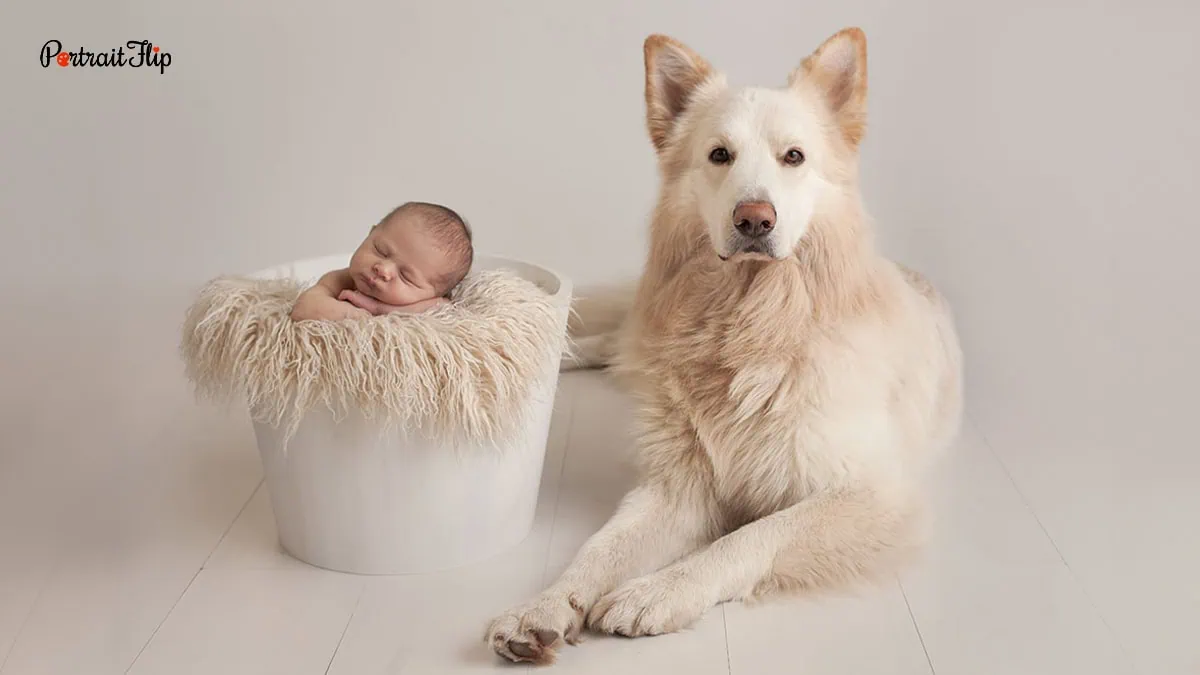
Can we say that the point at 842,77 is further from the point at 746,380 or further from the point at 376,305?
the point at 376,305

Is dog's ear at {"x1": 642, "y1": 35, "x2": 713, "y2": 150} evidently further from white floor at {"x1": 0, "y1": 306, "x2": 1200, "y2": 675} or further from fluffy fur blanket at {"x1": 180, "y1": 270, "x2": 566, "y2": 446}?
white floor at {"x1": 0, "y1": 306, "x2": 1200, "y2": 675}

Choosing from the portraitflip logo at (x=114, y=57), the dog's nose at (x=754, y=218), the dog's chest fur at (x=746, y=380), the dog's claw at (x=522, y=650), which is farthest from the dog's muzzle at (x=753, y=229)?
the portraitflip logo at (x=114, y=57)

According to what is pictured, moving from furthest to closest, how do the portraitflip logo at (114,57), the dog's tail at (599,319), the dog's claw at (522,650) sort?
the portraitflip logo at (114,57) < the dog's tail at (599,319) < the dog's claw at (522,650)

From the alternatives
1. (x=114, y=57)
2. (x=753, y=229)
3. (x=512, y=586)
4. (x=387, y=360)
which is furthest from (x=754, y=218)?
(x=114, y=57)

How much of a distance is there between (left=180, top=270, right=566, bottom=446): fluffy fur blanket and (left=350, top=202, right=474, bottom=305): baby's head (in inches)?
3.0

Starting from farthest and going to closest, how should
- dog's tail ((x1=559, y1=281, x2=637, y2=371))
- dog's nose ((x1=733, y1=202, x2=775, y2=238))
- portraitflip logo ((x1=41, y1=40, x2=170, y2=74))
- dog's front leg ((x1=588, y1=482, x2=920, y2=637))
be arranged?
portraitflip logo ((x1=41, y1=40, x2=170, y2=74)) → dog's tail ((x1=559, y1=281, x2=637, y2=371)) → dog's nose ((x1=733, y1=202, x2=775, y2=238)) → dog's front leg ((x1=588, y1=482, x2=920, y2=637))

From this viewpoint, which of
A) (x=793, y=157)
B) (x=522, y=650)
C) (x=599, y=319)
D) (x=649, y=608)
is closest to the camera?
(x=522, y=650)

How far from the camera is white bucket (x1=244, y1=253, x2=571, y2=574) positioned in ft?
7.06

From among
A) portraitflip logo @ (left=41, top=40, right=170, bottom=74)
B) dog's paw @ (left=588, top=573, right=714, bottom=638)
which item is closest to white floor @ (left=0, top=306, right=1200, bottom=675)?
dog's paw @ (left=588, top=573, right=714, bottom=638)

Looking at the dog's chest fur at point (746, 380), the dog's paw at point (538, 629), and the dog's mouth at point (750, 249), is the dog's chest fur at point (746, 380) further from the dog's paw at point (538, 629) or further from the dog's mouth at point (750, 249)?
the dog's paw at point (538, 629)

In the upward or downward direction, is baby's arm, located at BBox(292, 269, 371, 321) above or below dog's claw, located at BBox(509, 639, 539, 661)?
above

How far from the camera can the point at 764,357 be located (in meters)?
2.36

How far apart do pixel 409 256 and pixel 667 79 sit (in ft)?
2.07

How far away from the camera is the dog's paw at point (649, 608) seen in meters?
2.04
